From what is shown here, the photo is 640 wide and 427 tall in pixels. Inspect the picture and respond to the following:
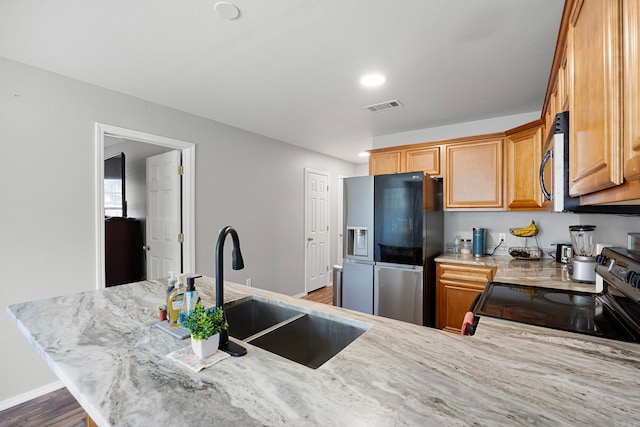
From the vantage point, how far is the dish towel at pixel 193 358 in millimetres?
883

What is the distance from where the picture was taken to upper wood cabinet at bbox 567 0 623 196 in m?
0.67

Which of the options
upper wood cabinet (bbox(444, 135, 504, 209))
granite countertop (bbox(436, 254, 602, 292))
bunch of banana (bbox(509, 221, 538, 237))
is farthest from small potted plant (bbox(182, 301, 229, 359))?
bunch of banana (bbox(509, 221, 538, 237))

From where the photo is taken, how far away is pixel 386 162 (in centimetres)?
361

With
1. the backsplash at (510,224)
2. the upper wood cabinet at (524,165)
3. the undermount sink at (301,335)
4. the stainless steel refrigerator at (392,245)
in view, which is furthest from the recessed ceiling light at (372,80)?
the backsplash at (510,224)

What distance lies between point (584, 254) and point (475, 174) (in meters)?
1.27

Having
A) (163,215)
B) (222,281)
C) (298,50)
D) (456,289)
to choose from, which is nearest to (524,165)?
(456,289)

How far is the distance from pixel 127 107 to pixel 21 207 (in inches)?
44.8

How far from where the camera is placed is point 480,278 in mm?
2746

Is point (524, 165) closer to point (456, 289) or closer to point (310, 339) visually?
point (456, 289)

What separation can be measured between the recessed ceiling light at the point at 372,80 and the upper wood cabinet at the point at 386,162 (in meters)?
1.27

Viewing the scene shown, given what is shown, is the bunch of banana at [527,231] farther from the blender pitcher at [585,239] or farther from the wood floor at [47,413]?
the wood floor at [47,413]

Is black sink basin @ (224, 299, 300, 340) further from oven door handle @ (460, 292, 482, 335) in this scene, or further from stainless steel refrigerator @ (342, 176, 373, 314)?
stainless steel refrigerator @ (342, 176, 373, 314)

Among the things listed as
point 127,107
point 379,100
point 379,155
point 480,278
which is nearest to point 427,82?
point 379,100

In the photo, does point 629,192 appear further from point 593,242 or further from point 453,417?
point 593,242
